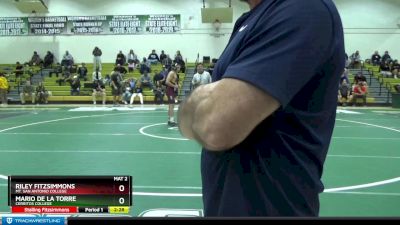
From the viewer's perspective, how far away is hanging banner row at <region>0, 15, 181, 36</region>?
27391 millimetres

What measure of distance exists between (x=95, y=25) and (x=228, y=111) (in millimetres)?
28274

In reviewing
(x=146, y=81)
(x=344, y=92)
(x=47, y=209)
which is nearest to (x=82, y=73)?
(x=146, y=81)

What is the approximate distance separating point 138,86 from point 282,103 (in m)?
21.8

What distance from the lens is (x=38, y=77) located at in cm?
2622

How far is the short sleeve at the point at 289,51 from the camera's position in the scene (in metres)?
0.92

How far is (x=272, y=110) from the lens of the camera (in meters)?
0.97

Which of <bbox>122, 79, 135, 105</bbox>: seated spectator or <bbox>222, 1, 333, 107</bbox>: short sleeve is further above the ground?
<bbox>222, 1, 333, 107</bbox>: short sleeve

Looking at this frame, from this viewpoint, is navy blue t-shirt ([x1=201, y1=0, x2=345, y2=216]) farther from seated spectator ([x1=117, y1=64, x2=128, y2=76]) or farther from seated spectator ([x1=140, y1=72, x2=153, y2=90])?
seated spectator ([x1=117, y1=64, x2=128, y2=76])

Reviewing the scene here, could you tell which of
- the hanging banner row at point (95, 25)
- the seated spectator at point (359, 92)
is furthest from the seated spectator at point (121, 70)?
the seated spectator at point (359, 92)

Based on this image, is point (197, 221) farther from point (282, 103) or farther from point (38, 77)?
point (38, 77)

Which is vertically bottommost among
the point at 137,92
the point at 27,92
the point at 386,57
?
the point at 27,92

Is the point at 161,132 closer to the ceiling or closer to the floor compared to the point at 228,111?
closer to the floor

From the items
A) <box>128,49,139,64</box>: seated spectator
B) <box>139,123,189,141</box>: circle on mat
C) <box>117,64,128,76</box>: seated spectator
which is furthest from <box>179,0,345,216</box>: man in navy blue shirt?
<box>128,49,139,64</box>: seated spectator

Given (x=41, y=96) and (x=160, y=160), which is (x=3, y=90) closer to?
(x=41, y=96)
